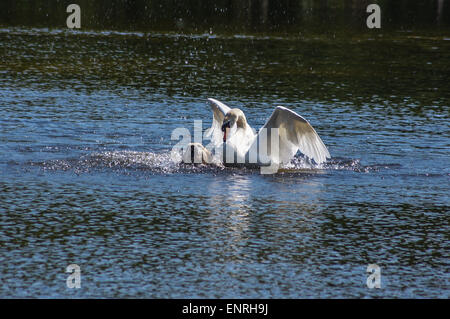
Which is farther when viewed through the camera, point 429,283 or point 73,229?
point 73,229

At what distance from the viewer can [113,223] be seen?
12039 mm

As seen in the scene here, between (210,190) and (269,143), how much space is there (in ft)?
7.15

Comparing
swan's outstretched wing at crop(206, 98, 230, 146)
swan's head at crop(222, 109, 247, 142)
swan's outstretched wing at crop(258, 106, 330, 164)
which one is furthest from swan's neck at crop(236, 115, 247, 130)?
swan's outstretched wing at crop(206, 98, 230, 146)

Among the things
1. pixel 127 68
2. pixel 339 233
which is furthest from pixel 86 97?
pixel 339 233

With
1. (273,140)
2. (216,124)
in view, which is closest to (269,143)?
(273,140)

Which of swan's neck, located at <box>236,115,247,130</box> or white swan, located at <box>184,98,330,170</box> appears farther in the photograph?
swan's neck, located at <box>236,115,247,130</box>

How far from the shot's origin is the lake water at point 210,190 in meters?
10.2

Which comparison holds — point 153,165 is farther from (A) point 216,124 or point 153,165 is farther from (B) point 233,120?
(A) point 216,124

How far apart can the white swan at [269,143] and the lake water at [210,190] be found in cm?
27

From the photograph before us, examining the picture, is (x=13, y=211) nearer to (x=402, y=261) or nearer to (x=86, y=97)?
(x=402, y=261)

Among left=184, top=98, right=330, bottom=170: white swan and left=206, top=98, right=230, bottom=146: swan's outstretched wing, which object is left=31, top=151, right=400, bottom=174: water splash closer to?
left=184, top=98, right=330, bottom=170: white swan

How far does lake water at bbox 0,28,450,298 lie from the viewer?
10242 millimetres

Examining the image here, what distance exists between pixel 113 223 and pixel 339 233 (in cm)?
291

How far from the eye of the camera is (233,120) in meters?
16.1
